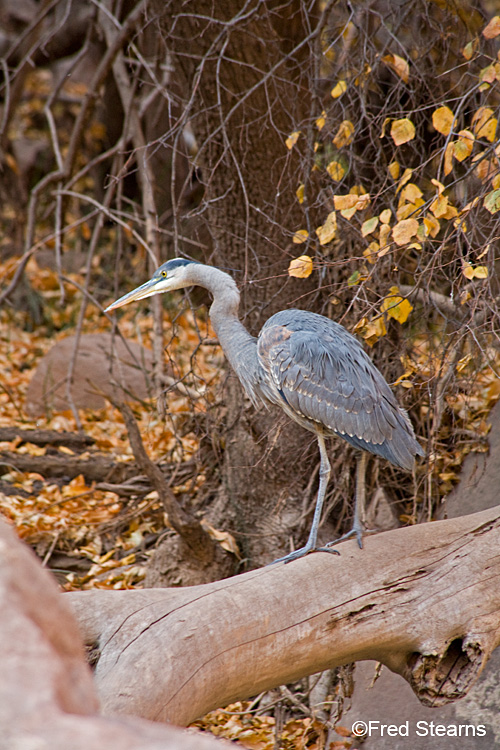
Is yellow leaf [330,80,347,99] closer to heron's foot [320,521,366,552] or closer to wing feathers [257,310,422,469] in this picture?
wing feathers [257,310,422,469]

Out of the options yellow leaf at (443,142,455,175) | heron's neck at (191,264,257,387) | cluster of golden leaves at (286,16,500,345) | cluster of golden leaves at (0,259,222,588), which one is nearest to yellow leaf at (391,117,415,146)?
cluster of golden leaves at (286,16,500,345)

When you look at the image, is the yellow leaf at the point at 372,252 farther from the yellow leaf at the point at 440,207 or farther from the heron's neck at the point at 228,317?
the heron's neck at the point at 228,317

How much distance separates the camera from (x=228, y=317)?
3.62m

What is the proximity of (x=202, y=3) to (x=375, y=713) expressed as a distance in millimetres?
3843

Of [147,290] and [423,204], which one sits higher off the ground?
[423,204]

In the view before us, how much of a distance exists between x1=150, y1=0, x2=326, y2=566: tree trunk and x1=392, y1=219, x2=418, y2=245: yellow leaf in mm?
1160

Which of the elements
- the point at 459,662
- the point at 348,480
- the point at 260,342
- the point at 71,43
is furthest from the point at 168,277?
the point at 71,43

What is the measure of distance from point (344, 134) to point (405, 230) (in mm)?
950

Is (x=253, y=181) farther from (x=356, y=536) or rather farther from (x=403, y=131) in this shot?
(x=356, y=536)

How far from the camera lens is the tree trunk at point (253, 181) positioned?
3994 millimetres

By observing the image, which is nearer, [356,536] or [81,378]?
[356,536]

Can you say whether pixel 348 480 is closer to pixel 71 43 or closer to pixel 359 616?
pixel 359 616

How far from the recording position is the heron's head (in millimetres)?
3631

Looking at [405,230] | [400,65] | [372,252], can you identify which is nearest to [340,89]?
[400,65]
